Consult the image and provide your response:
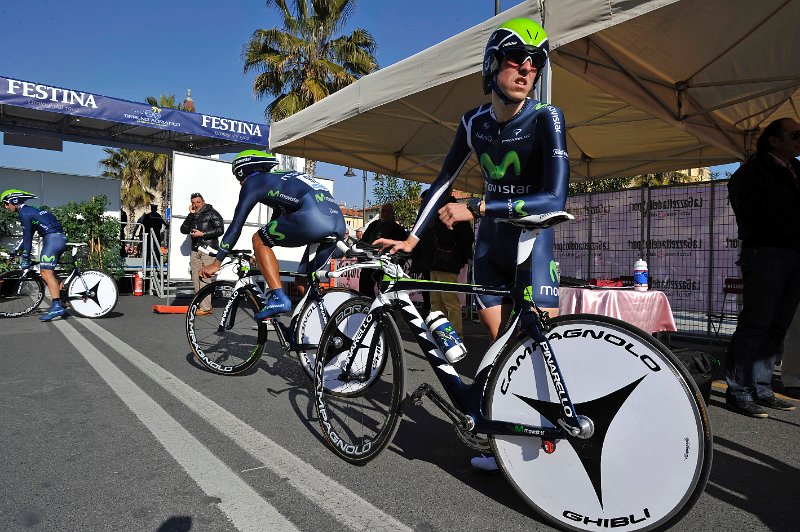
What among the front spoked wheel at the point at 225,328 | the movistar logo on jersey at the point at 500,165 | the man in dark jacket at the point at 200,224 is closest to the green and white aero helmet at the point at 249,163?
the front spoked wheel at the point at 225,328

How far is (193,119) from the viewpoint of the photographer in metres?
13.6

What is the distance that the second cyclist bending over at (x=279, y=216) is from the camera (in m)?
4.18

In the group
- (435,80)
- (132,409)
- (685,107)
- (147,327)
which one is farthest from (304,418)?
(685,107)

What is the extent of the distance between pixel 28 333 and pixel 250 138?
346 inches

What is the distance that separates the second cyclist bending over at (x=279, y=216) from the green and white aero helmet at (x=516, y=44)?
216 cm

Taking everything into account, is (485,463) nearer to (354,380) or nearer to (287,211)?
(354,380)

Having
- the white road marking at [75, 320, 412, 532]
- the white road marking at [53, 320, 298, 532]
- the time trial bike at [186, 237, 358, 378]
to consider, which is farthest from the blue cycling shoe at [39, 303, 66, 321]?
the white road marking at [75, 320, 412, 532]

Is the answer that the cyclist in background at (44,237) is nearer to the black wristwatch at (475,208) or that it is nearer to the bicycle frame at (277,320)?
the bicycle frame at (277,320)

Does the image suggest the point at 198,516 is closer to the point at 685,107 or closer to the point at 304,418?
the point at 304,418

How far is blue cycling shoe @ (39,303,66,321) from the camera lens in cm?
798

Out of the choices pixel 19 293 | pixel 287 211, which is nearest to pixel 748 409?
pixel 287 211

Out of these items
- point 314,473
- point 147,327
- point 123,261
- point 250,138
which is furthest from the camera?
point 250,138

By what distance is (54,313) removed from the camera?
26.6 feet

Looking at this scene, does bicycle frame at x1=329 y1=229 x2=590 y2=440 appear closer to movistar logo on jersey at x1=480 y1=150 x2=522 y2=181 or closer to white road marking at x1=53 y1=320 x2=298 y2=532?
movistar logo on jersey at x1=480 y1=150 x2=522 y2=181
